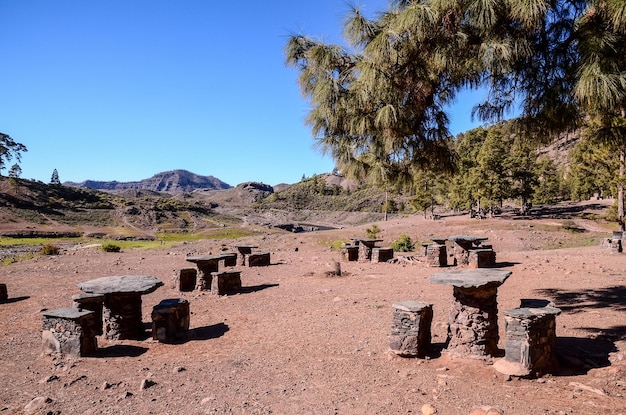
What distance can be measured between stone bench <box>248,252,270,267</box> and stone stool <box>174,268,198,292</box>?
5164 millimetres

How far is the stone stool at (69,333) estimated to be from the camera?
7484 millimetres

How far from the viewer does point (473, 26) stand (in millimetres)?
6234

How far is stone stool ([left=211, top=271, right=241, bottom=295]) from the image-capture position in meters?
13.4

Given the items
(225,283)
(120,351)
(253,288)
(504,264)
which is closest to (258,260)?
(253,288)

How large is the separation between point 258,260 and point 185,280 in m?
5.92

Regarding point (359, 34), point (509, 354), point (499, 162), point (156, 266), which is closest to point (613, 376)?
point (509, 354)

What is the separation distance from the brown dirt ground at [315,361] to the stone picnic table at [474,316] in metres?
0.26

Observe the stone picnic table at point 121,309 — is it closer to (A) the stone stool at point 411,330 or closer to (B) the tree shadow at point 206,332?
(B) the tree shadow at point 206,332

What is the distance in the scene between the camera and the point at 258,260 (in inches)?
784

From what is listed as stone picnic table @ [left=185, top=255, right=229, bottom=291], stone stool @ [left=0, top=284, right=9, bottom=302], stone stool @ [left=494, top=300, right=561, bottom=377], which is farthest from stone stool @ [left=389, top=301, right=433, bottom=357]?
stone stool @ [left=0, top=284, right=9, bottom=302]

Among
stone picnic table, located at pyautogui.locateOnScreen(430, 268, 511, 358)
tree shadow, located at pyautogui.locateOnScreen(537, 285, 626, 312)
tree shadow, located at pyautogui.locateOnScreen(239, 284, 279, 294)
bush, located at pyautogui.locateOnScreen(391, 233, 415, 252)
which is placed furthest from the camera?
bush, located at pyautogui.locateOnScreen(391, 233, 415, 252)

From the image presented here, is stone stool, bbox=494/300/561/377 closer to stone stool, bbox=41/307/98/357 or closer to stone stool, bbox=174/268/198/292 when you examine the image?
stone stool, bbox=41/307/98/357

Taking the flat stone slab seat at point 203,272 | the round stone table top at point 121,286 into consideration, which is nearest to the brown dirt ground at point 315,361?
the flat stone slab seat at point 203,272

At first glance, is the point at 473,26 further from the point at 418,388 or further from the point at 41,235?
the point at 41,235
